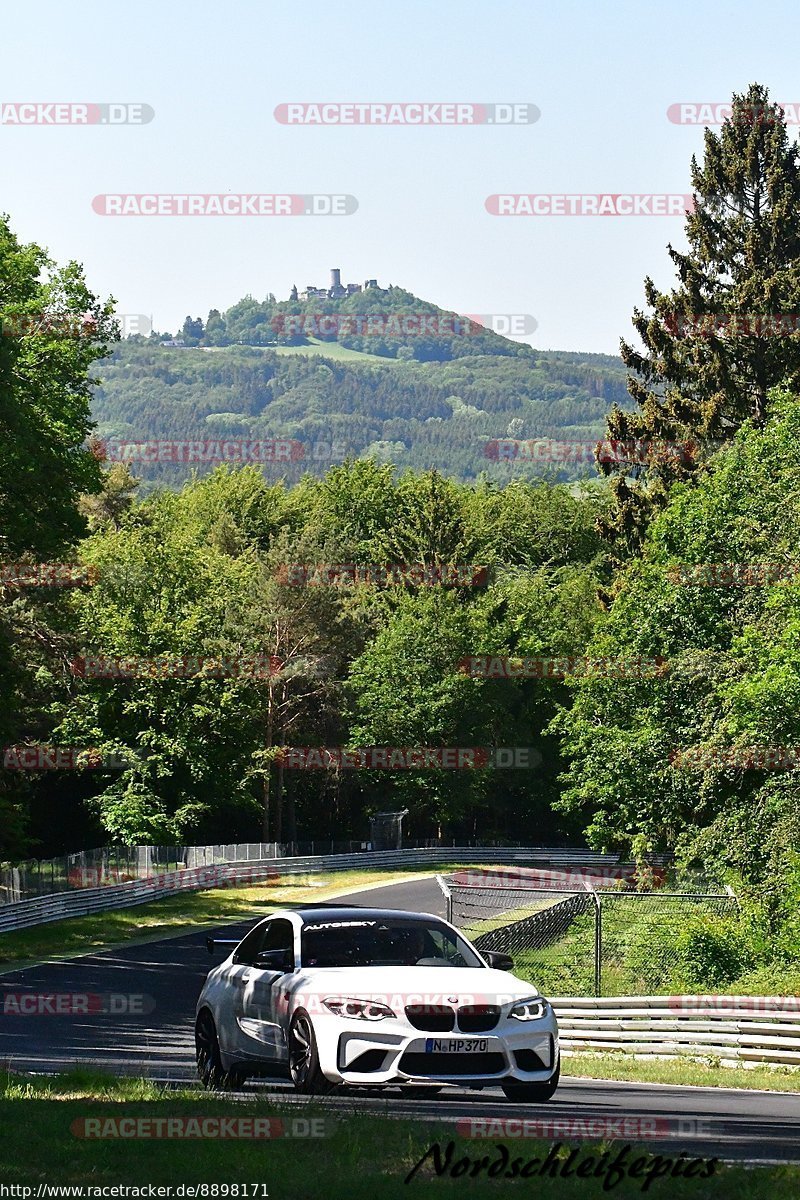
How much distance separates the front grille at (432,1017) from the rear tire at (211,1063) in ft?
7.37

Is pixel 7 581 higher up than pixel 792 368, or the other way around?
pixel 792 368

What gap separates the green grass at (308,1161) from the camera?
7238 millimetres

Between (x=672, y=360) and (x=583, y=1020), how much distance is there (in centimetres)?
3554

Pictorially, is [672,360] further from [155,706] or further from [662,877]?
[155,706]

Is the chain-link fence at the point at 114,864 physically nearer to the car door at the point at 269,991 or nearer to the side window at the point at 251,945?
the side window at the point at 251,945

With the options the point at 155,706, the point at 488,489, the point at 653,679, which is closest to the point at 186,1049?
the point at 653,679

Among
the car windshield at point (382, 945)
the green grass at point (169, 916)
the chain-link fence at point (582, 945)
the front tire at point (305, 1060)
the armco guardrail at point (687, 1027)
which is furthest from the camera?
the green grass at point (169, 916)

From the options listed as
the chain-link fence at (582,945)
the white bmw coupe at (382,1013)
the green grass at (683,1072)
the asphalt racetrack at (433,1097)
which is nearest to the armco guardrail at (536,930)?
the chain-link fence at (582,945)

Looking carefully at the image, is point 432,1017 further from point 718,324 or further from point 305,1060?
point 718,324

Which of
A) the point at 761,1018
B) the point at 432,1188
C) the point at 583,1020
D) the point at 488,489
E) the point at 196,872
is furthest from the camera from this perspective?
the point at 488,489

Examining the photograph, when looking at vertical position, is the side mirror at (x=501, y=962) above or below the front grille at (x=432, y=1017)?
above

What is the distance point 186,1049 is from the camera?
23.5 m

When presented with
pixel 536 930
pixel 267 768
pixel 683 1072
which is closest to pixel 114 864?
pixel 536 930

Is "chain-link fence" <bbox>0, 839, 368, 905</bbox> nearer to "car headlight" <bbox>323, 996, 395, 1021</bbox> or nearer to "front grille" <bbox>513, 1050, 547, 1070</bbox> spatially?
"car headlight" <bbox>323, 996, 395, 1021</bbox>
